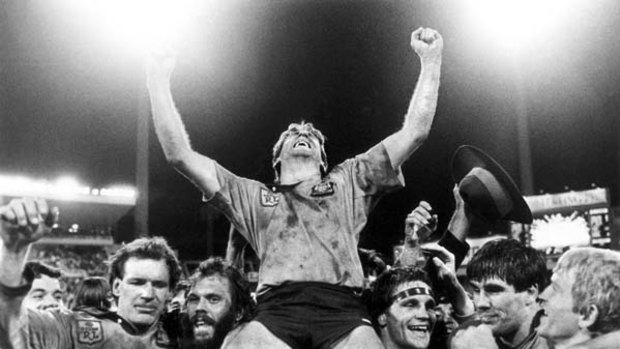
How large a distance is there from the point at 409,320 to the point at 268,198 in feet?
3.43

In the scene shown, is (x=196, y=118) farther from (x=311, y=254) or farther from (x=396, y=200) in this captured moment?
(x=311, y=254)

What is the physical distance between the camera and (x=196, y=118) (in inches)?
693

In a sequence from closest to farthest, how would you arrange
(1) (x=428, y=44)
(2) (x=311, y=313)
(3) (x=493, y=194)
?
1. (2) (x=311, y=313)
2. (1) (x=428, y=44)
3. (3) (x=493, y=194)

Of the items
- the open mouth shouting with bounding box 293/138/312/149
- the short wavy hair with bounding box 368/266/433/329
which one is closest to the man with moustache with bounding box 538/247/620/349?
the short wavy hair with bounding box 368/266/433/329

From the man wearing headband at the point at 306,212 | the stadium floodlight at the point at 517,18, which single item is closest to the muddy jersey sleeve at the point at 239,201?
the man wearing headband at the point at 306,212

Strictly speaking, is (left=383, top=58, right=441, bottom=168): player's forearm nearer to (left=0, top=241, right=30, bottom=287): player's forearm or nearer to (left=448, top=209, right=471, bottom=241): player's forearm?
(left=448, top=209, right=471, bottom=241): player's forearm

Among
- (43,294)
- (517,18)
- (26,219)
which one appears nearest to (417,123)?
(26,219)

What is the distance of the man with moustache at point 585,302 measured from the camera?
2.62 m

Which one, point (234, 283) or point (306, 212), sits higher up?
point (306, 212)

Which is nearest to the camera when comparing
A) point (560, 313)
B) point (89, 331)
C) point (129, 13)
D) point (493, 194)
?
point (560, 313)

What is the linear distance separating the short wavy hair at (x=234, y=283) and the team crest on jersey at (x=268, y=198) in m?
0.51

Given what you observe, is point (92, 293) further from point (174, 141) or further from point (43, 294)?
point (174, 141)

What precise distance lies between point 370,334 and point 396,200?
818 inches

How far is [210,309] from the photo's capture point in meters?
4.02
